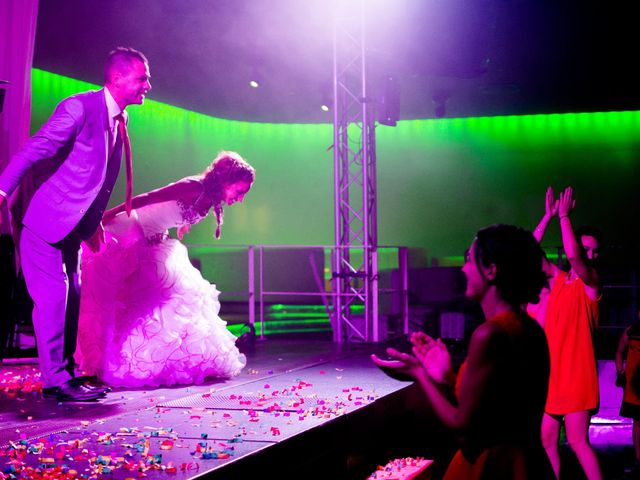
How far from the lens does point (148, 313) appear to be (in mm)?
4121

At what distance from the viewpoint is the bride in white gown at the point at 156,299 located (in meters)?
4.02

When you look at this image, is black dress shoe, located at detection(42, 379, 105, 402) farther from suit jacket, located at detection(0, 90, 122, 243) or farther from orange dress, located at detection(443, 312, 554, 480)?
orange dress, located at detection(443, 312, 554, 480)

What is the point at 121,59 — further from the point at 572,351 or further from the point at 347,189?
the point at 347,189

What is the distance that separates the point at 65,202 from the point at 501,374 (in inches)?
94.2

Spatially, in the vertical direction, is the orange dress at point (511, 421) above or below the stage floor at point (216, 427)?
above

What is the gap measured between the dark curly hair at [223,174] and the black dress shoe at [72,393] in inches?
48.0

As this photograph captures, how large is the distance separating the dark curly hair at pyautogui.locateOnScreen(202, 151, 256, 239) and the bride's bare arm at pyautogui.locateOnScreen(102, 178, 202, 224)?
0.07 m

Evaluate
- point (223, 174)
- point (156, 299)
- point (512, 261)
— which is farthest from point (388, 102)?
point (512, 261)

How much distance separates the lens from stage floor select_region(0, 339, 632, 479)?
243cm

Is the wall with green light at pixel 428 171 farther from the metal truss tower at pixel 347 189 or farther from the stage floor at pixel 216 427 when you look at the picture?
the stage floor at pixel 216 427

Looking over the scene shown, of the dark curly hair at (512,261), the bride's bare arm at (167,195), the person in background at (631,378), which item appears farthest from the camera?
the person in background at (631,378)

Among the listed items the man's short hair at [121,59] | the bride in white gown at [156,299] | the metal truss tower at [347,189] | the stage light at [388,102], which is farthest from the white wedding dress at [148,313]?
the stage light at [388,102]

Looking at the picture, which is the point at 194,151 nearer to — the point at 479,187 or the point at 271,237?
the point at 271,237

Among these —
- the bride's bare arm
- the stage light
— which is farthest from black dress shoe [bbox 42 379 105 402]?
the stage light
